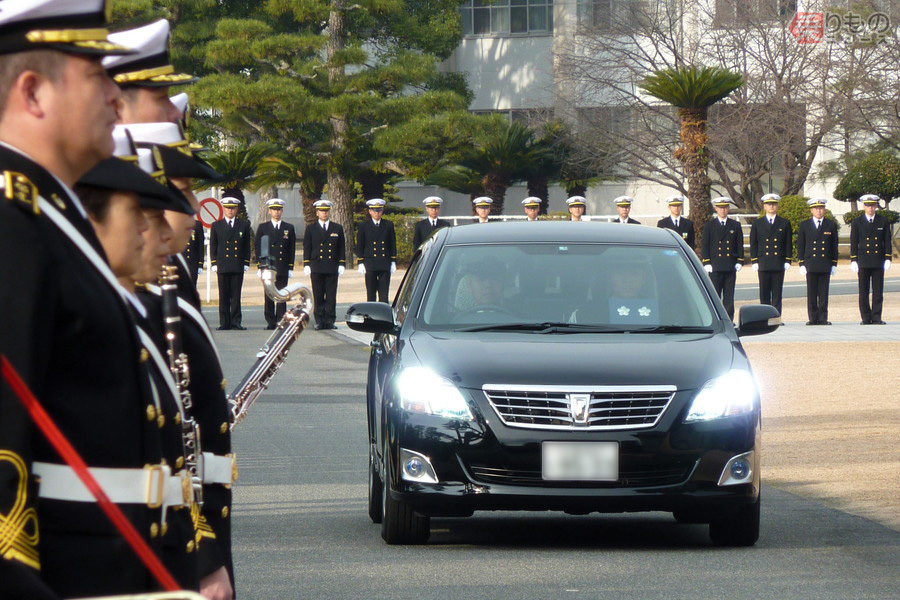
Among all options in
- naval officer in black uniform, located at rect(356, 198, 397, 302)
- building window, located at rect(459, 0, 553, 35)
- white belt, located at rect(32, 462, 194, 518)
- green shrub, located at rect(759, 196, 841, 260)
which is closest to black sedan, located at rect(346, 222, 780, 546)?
white belt, located at rect(32, 462, 194, 518)

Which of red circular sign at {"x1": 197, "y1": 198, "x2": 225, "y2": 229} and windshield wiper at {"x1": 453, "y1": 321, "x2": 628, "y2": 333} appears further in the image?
red circular sign at {"x1": 197, "y1": 198, "x2": 225, "y2": 229}

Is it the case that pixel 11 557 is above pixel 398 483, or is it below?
above

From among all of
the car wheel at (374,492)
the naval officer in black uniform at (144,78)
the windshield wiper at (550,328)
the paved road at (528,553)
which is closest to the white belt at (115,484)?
the naval officer in black uniform at (144,78)

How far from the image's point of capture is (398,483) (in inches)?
307

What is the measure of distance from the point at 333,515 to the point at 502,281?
1577mm

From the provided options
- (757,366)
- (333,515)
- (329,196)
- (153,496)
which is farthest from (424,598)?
(329,196)

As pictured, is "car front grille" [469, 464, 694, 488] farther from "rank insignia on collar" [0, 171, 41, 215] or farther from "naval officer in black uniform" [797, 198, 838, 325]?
"naval officer in black uniform" [797, 198, 838, 325]

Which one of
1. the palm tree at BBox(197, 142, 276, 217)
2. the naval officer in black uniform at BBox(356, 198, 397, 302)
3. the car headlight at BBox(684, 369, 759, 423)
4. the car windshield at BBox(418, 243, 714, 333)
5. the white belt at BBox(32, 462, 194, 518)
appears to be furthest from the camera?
the palm tree at BBox(197, 142, 276, 217)

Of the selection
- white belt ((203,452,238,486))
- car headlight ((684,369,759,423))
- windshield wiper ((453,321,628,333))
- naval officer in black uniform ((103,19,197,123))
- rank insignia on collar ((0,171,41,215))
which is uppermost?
naval officer in black uniform ((103,19,197,123))

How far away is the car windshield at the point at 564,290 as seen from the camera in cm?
852

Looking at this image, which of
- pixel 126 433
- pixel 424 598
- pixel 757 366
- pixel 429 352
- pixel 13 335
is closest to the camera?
pixel 13 335

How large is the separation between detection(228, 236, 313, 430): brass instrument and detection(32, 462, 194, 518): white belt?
6.46 ft

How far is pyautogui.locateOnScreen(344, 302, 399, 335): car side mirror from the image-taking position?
27.5ft

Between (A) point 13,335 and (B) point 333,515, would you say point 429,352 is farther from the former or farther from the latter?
(A) point 13,335
